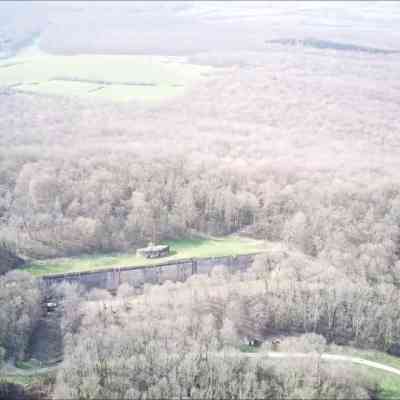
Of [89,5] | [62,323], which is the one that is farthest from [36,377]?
[89,5]

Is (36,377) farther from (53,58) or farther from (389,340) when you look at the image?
A: (53,58)

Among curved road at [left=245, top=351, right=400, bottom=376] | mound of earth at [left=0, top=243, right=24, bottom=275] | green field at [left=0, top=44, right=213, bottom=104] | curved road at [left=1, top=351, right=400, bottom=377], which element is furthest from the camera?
green field at [left=0, top=44, right=213, bottom=104]

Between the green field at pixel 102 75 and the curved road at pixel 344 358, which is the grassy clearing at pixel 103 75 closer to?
the green field at pixel 102 75

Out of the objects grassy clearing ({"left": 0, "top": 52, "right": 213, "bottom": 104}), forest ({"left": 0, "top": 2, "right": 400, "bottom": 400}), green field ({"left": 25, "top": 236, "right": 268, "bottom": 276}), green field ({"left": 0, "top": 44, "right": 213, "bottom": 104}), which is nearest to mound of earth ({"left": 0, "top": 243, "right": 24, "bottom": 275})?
forest ({"left": 0, "top": 2, "right": 400, "bottom": 400})

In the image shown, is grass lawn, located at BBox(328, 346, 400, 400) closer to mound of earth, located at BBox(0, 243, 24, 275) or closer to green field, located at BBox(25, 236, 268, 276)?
green field, located at BBox(25, 236, 268, 276)

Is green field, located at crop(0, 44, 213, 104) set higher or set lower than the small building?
higher

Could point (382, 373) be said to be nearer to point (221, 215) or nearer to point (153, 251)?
point (153, 251)

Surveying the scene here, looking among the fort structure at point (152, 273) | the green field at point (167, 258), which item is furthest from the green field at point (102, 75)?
the fort structure at point (152, 273)
